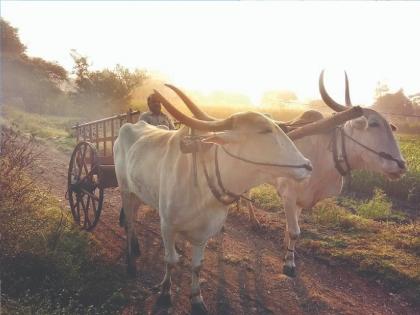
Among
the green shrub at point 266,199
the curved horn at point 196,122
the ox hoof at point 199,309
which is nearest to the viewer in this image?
the curved horn at point 196,122

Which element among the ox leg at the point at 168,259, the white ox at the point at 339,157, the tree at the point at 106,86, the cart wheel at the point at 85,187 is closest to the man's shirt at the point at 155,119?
the cart wheel at the point at 85,187

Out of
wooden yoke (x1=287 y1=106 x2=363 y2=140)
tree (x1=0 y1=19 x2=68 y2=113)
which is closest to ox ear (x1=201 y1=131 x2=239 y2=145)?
wooden yoke (x1=287 y1=106 x2=363 y2=140)

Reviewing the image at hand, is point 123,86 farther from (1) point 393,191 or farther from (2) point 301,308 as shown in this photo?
(2) point 301,308

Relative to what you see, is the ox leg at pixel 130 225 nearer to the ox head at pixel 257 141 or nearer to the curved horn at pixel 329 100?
Result: the ox head at pixel 257 141

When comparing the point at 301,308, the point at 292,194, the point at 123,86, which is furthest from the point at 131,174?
the point at 123,86

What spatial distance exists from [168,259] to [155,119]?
3191 mm

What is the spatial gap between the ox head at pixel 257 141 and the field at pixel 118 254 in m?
1.94

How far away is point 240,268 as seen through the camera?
5402 millimetres

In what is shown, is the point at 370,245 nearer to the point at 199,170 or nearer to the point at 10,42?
the point at 199,170

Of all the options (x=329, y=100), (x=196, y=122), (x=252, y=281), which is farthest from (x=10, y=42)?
(x=196, y=122)

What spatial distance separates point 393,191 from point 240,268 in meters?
7.27

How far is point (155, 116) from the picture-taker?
22.1 feet

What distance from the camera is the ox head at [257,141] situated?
10.5ft

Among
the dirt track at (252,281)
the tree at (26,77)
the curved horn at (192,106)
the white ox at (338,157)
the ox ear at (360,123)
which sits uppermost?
the tree at (26,77)
